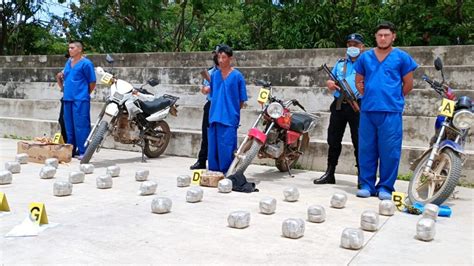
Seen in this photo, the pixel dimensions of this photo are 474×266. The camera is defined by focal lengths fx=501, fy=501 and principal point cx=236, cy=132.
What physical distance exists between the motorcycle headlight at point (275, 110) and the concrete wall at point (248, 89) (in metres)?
1.27

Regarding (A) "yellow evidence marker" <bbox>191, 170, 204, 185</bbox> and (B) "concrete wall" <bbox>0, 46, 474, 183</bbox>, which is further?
(B) "concrete wall" <bbox>0, 46, 474, 183</bbox>

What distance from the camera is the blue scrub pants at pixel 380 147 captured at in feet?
15.4

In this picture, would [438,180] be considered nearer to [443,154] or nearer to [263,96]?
[443,154]

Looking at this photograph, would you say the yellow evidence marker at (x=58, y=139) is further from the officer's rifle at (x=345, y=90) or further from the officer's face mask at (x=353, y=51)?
the officer's face mask at (x=353, y=51)

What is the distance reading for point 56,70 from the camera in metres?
10.8

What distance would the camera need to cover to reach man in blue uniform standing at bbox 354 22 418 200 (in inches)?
182

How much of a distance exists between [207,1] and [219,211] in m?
9.45

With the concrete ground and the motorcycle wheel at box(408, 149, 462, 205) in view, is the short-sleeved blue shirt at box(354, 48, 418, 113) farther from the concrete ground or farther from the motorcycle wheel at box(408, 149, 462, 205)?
the concrete ground

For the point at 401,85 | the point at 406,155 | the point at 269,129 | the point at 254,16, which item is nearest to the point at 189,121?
the point at 269,129

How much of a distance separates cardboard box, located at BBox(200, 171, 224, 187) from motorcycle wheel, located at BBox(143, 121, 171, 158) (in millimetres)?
2145

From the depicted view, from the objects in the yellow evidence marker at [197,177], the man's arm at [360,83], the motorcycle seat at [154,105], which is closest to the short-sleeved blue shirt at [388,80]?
the man's arm at [360,83]

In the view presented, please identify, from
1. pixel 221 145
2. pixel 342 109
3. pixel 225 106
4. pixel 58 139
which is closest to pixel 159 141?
pixel 58 139

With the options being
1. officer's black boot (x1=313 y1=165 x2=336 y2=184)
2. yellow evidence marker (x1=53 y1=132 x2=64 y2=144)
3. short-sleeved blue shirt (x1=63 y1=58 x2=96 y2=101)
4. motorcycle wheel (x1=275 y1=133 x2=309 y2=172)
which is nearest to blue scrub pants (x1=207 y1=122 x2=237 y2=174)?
motorcycle wheel (x1=275 y1=133 x2=309 y2=172)

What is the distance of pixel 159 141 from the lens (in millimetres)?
7332
